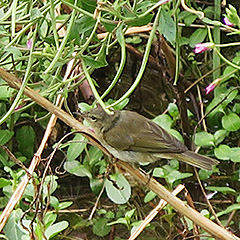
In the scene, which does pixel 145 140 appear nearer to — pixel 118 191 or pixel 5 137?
pixel 118 191

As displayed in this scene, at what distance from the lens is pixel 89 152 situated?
2.18 m

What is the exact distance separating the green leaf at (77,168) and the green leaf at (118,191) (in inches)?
7.8

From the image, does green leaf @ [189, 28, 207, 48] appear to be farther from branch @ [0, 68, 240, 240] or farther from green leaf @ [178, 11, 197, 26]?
branch @ [0, 68, 240, 240]

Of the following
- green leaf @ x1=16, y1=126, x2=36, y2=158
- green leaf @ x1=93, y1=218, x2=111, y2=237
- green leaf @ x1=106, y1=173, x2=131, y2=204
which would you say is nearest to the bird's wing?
green leaf @ x1=106, y1=173, x2=131, y2=204

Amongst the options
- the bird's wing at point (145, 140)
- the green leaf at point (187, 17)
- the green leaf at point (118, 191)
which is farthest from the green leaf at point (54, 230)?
the green leaf at point (187, 17)

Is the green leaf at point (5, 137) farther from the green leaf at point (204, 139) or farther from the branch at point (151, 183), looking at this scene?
the branch at point (151, 183)

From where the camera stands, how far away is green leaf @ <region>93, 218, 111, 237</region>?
2194mm

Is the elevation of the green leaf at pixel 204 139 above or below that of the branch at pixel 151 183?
below

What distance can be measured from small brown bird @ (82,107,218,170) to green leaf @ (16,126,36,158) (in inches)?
17.2

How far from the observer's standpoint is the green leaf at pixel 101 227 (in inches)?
86.4

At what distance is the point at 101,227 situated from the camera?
7.23 ft

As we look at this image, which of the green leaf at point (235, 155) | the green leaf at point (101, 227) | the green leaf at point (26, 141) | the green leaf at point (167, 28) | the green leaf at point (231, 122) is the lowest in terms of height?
the green leaf at point (101, 227)

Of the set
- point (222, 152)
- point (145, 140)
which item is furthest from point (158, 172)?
point (222, 152)

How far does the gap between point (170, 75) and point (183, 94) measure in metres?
0.08
